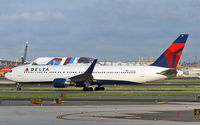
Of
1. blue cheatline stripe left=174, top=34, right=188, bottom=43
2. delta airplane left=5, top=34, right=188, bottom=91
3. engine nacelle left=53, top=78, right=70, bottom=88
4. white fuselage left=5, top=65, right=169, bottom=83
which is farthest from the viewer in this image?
blue cheatline stripe left=174, top=34, right=188, bottom=43

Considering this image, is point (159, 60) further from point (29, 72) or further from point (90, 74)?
point (29, 72)

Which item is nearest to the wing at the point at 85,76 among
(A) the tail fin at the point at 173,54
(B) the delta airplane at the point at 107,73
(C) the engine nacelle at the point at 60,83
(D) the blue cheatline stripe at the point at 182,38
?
(B) the delta airplane at the point at 107,73

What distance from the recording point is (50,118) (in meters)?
23.8

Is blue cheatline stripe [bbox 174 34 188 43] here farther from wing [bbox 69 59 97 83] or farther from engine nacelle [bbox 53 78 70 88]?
engine nacelle [bbox 53 78 70 88]

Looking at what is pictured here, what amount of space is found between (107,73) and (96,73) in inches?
71.8

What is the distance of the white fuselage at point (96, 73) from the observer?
199ft

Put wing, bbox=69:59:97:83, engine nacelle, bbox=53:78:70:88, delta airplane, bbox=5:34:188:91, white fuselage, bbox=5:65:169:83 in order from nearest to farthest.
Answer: engine nacelle, bbox=53:78:70:88 → wing, bbox=69:59:97:83 → delta airplane, bbox=5:34:188:91 → white fuselage, bbox=5:65:169:83

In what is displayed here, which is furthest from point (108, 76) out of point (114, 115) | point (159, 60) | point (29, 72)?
point (114, 115)

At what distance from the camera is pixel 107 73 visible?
204 ft

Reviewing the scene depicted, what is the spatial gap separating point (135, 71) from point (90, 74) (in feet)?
23.4

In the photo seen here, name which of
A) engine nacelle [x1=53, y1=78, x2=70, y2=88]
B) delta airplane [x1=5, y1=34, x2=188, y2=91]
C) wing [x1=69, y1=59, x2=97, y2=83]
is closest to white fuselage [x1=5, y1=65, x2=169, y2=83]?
delta airplane [x1=5, y1=34, x2=188, y2=91]

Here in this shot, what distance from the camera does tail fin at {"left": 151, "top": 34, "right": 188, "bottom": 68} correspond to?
60938mm

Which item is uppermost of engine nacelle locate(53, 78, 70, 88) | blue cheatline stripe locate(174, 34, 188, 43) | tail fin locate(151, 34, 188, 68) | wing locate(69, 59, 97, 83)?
blue cheatline stripe locate(174, 34, 188, 43)

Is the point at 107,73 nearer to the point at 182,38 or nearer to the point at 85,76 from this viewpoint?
the point at 85,76
